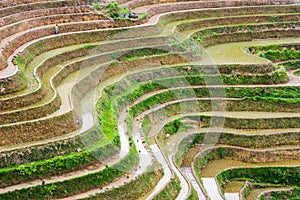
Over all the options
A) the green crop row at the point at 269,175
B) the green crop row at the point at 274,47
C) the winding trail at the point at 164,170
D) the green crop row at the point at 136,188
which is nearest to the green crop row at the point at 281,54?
the green crop row at the point at 274,47

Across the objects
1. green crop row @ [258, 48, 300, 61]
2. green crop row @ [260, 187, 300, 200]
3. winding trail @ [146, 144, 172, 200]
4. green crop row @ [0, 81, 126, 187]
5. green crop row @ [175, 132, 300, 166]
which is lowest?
green crop row @ [260, 187, 300, 200]

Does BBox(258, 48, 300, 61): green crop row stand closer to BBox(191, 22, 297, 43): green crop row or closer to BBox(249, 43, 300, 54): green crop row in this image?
BBox(249, 43, 300, 54): green crop row

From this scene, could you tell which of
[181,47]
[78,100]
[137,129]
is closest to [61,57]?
[78,100]

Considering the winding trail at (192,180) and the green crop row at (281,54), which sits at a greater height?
the green crop row at (281,54)

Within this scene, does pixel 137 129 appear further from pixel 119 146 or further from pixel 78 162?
pixel 78 162

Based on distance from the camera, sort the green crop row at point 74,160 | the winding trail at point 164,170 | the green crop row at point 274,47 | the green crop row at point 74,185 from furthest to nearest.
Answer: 1. the green crop row at point 274,47
2. the winding trail at point 164,170
3. the green crop row at point 74,160
4. the green crop row at point 74,185

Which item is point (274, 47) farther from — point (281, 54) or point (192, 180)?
point (192, 180)

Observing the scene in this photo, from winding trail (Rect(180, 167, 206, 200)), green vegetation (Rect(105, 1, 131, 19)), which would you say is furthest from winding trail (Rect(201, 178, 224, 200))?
green vegetation (Rect(105, 1, 131, 19))

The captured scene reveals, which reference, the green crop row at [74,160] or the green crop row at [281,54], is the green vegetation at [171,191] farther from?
the green crop row at [281,54]

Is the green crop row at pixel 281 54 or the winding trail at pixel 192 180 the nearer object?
the winding trail at pixel 192 180
